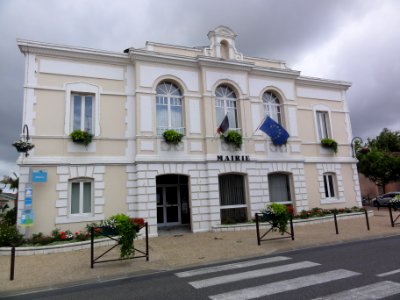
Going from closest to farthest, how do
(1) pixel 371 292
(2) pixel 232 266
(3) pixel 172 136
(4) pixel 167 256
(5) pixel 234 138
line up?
(1) pixel 371 292 < (2) pixel 232 266 < (4) pixel 167 256 < (3) pixel 172 136 < (5) pixel 234 138

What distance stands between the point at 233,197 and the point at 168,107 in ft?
17.1

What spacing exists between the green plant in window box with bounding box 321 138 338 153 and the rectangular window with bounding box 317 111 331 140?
0.55 m

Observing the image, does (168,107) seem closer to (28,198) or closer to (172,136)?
(172,136)

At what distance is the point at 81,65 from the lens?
39.2ft

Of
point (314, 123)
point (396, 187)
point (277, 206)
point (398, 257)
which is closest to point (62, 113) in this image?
point (277, 206)

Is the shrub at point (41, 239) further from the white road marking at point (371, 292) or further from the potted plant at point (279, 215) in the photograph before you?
the white road marking at point (371, 292)

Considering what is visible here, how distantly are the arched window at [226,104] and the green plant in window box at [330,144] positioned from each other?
5.48 metres

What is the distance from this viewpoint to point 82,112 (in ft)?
38.8

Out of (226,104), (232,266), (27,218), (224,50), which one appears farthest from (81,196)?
(224,50)

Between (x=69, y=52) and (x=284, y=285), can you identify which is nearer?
(x=284, y=285)

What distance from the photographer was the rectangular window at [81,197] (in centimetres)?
1098

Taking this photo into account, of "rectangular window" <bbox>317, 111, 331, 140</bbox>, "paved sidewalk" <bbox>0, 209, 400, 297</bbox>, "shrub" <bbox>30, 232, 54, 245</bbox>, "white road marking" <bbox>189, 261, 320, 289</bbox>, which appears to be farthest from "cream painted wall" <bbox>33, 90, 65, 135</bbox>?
"rectangular window" <bbox>317, 111, 331, 140</bbox>

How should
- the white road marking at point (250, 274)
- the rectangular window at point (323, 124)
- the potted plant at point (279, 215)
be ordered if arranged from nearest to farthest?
the white road marking at point (250, 274) → the potted plant at point (279, 215) → the rectangular window at point (323, 124)

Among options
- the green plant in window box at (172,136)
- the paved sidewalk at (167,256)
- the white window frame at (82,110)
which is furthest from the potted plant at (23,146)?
the green plant in window box at (172,136)
